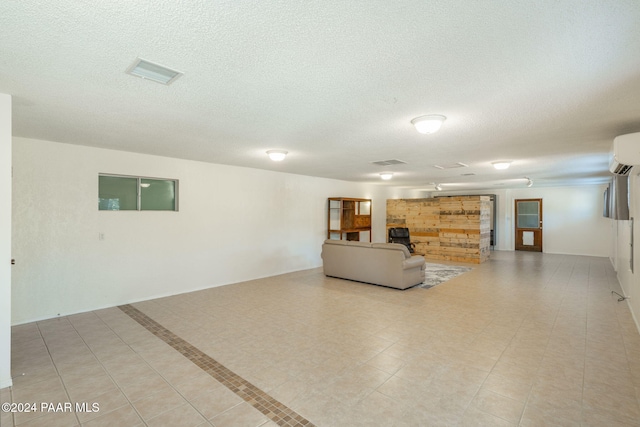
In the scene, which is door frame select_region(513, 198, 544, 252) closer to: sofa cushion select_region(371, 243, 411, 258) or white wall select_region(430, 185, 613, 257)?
white wall select_region(430, 185, 613, 257)

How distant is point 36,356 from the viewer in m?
3.06

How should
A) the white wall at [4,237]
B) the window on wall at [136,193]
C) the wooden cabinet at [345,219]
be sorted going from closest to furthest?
the white wall at [4,237] → the window on wall at [136,193] → the wooden cabinet at [345,219]

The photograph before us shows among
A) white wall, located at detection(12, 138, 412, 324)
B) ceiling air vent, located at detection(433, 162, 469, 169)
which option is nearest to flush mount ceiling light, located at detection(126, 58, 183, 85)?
white wall, located at detection(12, 138, 412, 324)

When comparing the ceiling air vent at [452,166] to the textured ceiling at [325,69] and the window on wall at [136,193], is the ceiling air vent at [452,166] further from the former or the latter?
the window on wall at [136,193]

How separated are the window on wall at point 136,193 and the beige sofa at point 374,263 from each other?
3.23 m

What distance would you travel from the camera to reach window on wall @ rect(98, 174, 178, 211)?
470 centimetres

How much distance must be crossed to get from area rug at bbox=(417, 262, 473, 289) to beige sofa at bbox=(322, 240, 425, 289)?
0.25 meters

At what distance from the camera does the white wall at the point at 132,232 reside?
13.3 feet

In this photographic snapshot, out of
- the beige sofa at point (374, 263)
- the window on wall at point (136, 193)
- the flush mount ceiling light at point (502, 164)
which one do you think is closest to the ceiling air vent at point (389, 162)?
the beige sofa at point (374, 263)

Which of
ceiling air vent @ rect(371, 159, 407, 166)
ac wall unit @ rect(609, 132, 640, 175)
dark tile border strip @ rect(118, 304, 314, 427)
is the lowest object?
dark tile border strip @ rect(118, 304, 314, 427)

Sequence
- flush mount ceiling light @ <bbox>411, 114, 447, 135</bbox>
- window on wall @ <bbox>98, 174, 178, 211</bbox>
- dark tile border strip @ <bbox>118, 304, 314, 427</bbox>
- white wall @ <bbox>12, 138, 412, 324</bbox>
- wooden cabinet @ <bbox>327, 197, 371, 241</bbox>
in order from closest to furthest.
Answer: dark tile border strip @ <bbox>118, 304, 314, 427</bbox>, flush mount ceiling light @ <bbox>411, 114, 447, 135</bbox>, white wall @ <bbox>12, 138, 412, 324</bbox>, window on wall @ <bbox>98, 174, 178, 211</bbox>, wooden cabinet @ <bbox>327, 197, 371, 241</bbox>

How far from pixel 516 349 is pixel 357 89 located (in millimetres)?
3002

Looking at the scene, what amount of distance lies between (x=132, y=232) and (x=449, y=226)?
7.99 metres

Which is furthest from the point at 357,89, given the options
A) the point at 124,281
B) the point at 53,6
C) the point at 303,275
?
the point at 303,275
